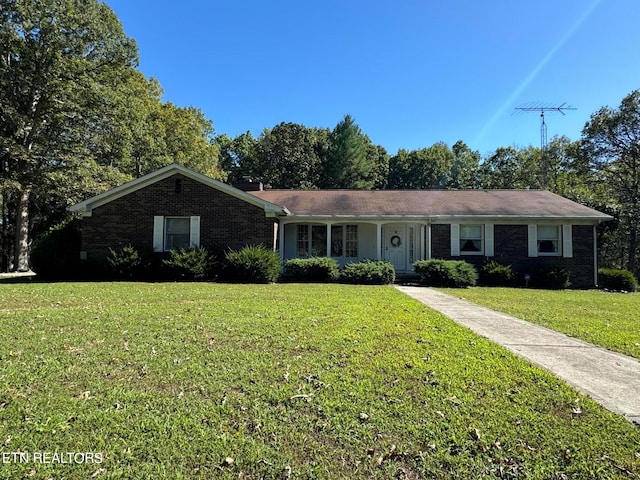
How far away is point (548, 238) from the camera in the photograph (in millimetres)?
16531

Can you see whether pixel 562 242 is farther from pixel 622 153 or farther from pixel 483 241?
pixel 622 153

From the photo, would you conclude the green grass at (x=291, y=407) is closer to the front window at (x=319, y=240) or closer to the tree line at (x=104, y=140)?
the front window at (x=319, y=240)

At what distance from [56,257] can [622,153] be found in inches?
1284

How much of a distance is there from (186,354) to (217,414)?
5.56 feet

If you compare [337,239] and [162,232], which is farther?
[337,239]

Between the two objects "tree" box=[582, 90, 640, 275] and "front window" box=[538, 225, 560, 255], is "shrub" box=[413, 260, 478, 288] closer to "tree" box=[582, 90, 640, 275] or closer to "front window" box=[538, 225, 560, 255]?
"front window" box=[538, 225, 560, 255]

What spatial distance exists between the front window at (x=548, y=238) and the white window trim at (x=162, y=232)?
47.1 ft

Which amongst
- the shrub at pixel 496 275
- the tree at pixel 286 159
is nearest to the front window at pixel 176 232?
the shrub at pixel 496 275

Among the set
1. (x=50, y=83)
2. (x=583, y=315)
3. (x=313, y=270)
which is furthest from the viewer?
(x=50, y=83)

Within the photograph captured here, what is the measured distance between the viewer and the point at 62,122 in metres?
21.4

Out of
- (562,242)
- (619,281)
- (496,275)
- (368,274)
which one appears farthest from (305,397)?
(619,281)

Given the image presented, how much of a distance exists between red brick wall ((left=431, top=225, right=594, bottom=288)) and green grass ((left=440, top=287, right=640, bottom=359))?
170 inches

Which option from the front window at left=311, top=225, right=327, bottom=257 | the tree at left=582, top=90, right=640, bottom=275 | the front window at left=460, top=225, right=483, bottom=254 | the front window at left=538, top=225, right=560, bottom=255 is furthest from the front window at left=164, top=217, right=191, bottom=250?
the tree at left=582, top=90, right=640, bottom=275

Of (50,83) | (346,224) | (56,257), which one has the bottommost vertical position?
(56,257)
